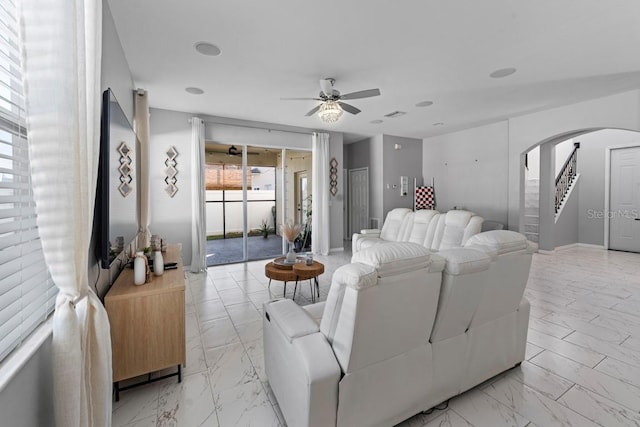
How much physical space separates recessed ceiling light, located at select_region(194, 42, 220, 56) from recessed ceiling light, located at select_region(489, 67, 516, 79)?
321 centimetres

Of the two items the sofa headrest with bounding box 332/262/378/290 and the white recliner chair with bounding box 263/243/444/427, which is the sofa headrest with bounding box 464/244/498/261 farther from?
the sofa headrest with bounding box 332/262/378/290

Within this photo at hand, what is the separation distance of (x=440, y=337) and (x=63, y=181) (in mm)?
1907

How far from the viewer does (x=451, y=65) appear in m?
3.23

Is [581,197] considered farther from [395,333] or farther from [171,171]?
[171,171]

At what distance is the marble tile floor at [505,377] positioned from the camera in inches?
66.1

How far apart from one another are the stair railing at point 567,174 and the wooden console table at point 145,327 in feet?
28.1

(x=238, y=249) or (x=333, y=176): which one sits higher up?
(x=333, y=176)

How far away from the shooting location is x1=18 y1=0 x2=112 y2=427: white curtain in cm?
96

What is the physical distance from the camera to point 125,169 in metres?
2.16

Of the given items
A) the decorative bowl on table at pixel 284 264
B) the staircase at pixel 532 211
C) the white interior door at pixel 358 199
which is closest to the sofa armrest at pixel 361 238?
the decorative bowl on table at pixel 284 264

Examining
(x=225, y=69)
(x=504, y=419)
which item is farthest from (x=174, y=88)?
(x=504, y=419)

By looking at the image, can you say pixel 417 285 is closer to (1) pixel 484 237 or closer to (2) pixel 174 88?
(1) pixel 484 237

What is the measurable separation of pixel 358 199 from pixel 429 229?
131 inches

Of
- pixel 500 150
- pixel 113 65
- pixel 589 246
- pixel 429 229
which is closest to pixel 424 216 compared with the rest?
pixel 429 229
